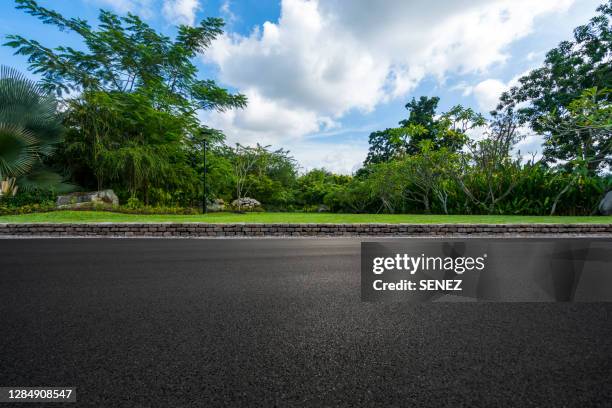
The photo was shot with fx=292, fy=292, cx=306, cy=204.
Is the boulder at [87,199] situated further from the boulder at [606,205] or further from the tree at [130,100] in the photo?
the boulder at [606,205]

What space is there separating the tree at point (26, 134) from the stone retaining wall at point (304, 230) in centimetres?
698

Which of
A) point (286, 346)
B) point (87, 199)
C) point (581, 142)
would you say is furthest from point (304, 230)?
point (581, 142)

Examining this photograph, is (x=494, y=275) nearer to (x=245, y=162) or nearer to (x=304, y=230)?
(x=304, y=230)

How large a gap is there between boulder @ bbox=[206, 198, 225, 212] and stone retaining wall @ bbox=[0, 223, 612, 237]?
9.61 m

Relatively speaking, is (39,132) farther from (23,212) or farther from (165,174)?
(165,174)

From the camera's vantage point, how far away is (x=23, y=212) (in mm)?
11008

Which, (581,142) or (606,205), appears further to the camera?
(581,142)

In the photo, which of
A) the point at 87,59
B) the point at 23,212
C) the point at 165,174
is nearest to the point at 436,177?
the point at 165,174

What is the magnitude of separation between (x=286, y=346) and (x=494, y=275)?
3.25m

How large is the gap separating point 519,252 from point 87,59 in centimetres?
2190

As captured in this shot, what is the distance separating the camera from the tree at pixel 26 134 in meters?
12.2

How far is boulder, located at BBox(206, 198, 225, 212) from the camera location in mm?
18055

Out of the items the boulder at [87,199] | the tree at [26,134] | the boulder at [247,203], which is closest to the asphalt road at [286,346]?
the boulder at [87,199]

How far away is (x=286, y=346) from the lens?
75.0 inches
